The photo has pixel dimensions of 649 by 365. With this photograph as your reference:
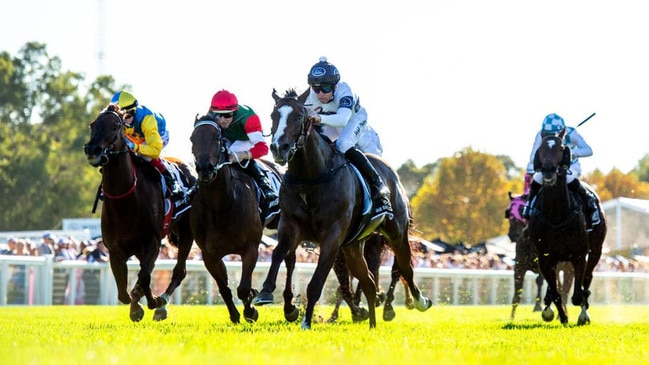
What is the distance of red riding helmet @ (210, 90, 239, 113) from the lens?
10.6 m

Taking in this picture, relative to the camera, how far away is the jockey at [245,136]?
10680 mm

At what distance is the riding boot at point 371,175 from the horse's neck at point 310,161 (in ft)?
2.43

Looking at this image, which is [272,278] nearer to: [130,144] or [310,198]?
[310,198]

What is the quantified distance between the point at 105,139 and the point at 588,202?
18.3 ft

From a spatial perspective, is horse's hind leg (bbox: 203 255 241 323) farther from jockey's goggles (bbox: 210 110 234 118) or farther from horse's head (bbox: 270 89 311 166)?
horse's head (bbox: 270 89 311 166)

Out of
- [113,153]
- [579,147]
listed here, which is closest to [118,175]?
[113,153]

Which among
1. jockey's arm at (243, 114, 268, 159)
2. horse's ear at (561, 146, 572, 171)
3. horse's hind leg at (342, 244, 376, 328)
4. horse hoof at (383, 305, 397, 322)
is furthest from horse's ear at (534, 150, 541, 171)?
jockey's arm at (243, 114, 268, 159)

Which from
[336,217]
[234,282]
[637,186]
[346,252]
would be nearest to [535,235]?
[346,252]

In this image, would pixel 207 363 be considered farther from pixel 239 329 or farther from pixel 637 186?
pixel 637 186

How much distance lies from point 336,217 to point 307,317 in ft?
2.97

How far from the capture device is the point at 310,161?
9.21 metres

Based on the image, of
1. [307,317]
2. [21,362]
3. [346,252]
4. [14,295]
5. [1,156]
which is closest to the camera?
[21,362]

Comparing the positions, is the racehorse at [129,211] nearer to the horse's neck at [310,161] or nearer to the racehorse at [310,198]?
the racehorse at [310,198]

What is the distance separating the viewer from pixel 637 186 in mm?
63531
